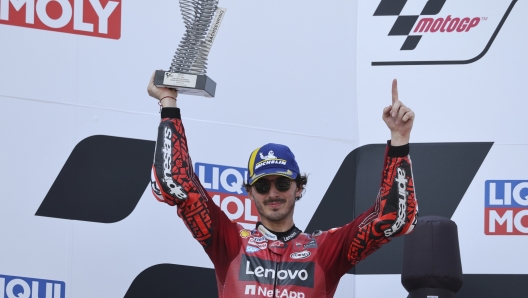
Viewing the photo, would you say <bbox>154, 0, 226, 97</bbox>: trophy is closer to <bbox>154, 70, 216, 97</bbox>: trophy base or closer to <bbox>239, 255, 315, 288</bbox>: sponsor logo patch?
<bbox>154, 70, 216, 97</bbox>: trophy base

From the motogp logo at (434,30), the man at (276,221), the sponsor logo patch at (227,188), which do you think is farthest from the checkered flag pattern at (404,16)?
the man at (276,221)

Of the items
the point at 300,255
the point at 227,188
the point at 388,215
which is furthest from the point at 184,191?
the point at 227,188

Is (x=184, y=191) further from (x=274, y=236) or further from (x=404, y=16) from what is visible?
(x=404, y=16)

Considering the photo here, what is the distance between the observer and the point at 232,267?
7.25 feet

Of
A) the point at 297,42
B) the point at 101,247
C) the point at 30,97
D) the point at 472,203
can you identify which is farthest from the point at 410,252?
the point at 30,97

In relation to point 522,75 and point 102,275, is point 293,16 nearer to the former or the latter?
point 522,75

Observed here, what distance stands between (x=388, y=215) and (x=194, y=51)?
27.9 inches

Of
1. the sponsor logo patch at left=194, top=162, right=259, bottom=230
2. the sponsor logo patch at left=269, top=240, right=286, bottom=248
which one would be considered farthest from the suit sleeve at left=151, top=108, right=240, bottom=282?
the sponsor logo patch at left=194, top=162, right=259, bottom=230

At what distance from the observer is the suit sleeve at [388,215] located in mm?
2057

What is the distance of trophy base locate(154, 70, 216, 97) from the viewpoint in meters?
2.07

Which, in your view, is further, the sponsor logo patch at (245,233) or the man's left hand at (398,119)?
the sponsor logo patch at (245,233)

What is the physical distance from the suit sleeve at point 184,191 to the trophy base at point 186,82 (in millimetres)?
77

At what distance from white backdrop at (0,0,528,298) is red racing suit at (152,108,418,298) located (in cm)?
83

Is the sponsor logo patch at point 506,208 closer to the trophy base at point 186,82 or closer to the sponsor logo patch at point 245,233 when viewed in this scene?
the sponsor logo patch at point 245,233
